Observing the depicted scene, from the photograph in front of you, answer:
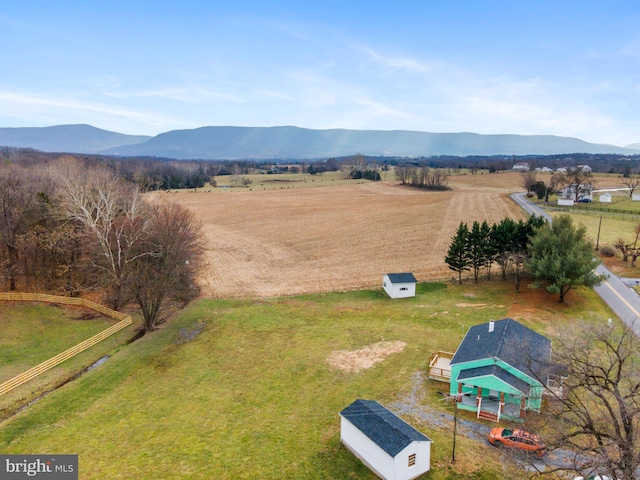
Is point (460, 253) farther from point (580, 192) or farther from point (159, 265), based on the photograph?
point (580, 192)

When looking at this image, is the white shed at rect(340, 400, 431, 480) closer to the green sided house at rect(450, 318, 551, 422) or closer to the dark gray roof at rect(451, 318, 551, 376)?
the green sided house at rect(450, 318, 551, 422)

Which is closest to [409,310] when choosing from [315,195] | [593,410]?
[593,410]

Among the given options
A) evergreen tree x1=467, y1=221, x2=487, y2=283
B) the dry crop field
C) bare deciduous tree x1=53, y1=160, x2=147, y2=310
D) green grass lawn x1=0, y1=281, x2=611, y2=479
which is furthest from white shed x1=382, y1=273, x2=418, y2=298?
bare deciduous tree x1=53, y1=160, x2=147, y2=310

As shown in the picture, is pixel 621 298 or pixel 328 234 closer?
pixel 621 298

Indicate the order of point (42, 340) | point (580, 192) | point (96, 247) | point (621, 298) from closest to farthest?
point (42, 340) → point (96, 247) → point (621, 298) → point (580, 192)

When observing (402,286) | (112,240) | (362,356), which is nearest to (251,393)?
(362,356)

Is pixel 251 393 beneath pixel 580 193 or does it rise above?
beneath

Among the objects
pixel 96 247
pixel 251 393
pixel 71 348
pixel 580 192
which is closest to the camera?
pixel 251 393

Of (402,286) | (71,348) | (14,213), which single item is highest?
(14,213)
